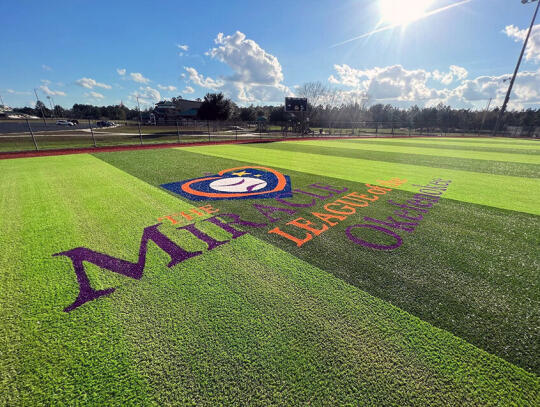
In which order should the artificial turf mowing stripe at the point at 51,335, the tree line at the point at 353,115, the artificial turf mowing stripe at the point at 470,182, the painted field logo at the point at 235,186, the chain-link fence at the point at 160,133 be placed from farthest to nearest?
the tree line at the point at 353,115 < the chain-link fence at the point at 160,133 < the painted field logo at the point at 235,186 < the artificial turf mowing stripe at the point at 470,182 < the artificial turf mowing stripe at the point at 51,335

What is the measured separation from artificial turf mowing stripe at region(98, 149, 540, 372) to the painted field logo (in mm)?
782

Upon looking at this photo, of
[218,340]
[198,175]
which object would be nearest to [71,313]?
[218,340]

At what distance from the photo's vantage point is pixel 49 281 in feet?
8.20

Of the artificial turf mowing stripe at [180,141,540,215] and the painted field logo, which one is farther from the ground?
the painted field logo

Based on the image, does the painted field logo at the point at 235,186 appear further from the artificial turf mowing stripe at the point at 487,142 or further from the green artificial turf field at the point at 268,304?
the artificial turf mowing stripe at the point at 487,142

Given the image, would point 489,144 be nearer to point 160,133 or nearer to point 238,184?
point 238,184

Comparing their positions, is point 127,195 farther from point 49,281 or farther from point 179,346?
point 179,346

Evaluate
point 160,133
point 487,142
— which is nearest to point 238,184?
point 160,133

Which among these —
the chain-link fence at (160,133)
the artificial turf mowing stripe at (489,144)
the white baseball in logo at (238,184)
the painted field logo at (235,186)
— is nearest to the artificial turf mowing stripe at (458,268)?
the painted field logo at (235,186)

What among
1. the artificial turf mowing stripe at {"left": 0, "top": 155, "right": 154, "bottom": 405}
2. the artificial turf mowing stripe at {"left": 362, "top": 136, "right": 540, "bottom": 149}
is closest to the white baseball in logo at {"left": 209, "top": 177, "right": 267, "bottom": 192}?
the artificial turf mowing stripe at {"left": 0, "top": 155, "right": 154, "bottom": 405}

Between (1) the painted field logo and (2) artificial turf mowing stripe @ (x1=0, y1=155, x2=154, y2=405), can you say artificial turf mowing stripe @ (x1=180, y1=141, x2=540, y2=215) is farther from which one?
(2) artificial turf mowing stripe @ (x1=0, y1=155, x2=154, y2=405)

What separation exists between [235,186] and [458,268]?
4.76 meters

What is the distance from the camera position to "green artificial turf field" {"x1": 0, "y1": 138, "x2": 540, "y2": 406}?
1.55 m

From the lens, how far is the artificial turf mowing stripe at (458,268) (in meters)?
2.00
